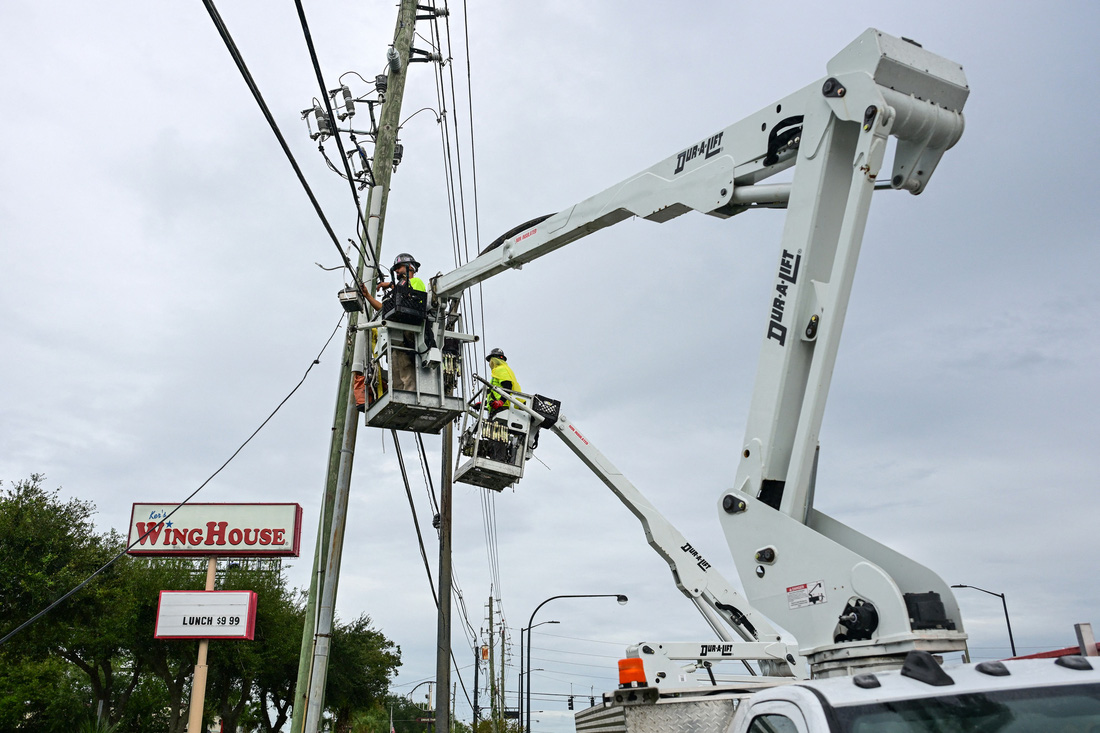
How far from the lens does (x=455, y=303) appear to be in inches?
484

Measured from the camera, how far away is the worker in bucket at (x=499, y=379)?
1221 cm

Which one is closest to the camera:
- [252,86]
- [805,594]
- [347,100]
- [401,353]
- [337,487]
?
[805,594]

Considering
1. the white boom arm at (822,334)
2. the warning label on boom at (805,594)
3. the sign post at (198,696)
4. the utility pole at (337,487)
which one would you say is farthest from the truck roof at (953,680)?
the sign post at (198,696)

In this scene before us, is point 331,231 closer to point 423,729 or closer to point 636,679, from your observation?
point 636,679

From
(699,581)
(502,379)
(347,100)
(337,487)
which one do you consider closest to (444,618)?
(337,487)

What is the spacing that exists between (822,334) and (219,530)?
24.9m

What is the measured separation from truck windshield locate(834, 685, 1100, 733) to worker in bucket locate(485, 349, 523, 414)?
8854 millimetres

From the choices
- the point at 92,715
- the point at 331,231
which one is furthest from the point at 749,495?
the point at 92,715

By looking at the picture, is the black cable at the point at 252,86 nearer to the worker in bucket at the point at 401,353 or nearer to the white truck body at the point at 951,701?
the worker in bucket at the point at 401,353

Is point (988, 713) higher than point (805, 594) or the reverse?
the reverse

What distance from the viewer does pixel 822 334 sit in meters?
5.45

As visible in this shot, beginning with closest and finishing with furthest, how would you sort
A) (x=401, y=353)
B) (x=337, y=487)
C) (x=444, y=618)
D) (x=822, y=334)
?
1. (x=822, y=334)
2. (x=401, y=353)
3. (x=337, y=487)
4. (x=444, y=618)

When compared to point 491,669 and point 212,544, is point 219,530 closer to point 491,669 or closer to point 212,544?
point 212,544

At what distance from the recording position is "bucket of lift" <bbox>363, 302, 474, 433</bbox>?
11.5 m
